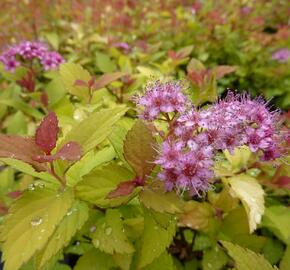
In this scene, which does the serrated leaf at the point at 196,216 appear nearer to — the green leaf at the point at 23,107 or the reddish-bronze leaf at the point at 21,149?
the reddish-bronze leaf at the point at 21,149

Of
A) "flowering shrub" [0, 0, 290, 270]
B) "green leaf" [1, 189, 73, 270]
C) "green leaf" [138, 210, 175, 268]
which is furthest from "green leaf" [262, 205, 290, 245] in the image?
"green leaf" [1, 189, 73, 270]

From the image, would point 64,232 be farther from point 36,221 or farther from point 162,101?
point 162,101

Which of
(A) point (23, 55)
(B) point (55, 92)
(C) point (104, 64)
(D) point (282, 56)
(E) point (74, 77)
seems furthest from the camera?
(D) point (282, 56)

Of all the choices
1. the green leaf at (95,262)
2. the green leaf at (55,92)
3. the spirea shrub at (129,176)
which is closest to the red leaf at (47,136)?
the spirea shrub at (129,176)

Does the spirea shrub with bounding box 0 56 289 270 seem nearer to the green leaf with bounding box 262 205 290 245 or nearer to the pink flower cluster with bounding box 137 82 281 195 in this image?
the pink flower cluster with bounding box 137 82 281 195

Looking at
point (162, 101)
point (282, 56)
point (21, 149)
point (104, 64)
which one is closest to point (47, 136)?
point (21, 149)

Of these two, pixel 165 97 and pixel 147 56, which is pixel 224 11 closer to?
pixel 147 56

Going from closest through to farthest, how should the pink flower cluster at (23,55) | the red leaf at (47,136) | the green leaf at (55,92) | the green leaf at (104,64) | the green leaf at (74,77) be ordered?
the red leaf at (47,136) → the green leaf at (74,77) → the green leaf at (55,92) → the pink flower cluster at (23,55) → the green leaf at (104,64)

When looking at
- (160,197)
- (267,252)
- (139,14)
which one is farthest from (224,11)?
(160,197)
